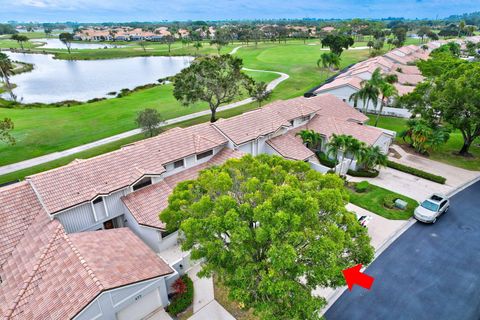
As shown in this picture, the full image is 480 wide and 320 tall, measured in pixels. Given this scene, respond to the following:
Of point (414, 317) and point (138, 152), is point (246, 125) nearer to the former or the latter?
point (138, 152)

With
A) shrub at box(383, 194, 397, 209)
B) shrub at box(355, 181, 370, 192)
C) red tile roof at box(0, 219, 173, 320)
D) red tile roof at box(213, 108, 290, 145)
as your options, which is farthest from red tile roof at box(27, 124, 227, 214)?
shrub at box(383, 194, 397, 209)

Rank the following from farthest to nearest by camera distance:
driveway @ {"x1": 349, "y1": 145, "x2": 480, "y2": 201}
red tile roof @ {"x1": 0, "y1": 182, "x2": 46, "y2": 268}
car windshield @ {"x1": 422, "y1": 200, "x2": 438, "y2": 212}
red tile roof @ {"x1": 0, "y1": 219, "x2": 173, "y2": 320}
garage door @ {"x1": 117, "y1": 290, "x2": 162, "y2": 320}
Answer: driveway @ {"x1": 349, "y1": 145, "x2": 480, "y2": 201} → car windshield @ {"x1": 422, "y1": 200, "x2": 438, "y2": 212} → red tile roof @ {"x1": 0, "y1": 182, "x2": 46, "y2": 268} → garage door @ {"x1": 117, "y1": 290, "x2": 162, "y2": 320} → red tile roof @ {"x1": 0, "y1": 219, "x2": 173, "y2": 320}

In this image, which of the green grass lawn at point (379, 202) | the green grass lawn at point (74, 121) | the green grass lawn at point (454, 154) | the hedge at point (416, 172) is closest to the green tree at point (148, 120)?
the green grass lawn at point (74, 121)

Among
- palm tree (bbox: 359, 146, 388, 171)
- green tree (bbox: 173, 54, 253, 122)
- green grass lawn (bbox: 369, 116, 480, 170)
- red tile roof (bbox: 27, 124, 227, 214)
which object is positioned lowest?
green grass lawn (bbox: 369, 116, 480, 170)

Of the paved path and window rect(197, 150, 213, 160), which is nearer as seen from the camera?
window rect(197, 150, 213, 160)

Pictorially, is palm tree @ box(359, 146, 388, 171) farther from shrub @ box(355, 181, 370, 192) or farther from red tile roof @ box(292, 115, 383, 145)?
red tile roof @ box(292, 115, 383, 145)

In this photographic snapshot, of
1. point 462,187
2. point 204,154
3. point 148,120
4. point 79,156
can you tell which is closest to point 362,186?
point 462,187

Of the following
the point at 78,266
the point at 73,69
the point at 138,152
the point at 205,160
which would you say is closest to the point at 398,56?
the point at 205,160
